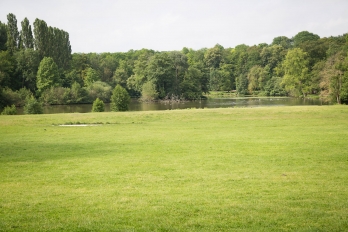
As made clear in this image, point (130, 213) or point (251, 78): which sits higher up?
point (251, 78)

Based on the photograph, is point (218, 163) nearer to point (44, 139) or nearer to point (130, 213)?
point (130, 213)

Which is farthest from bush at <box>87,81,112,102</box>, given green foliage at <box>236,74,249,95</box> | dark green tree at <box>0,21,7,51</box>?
green foliage at <box>236,74,249,95</box>

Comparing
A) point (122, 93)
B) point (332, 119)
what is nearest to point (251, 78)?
point (122, 93)

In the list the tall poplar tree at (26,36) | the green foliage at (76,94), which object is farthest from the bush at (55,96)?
the tall poplar tree at (26,36)

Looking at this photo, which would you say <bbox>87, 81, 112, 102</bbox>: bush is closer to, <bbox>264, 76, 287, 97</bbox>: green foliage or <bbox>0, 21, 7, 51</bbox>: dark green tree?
<bbox>0, 21, 7, 51</bbox>: dark green tree

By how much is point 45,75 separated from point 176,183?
90.0 m

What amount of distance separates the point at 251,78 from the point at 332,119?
92.6 m

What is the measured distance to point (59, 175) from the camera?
13180mm

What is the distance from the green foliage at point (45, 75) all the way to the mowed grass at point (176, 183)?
73836 mm

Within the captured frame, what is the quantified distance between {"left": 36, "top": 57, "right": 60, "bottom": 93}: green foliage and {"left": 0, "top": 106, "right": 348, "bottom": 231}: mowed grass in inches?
2907

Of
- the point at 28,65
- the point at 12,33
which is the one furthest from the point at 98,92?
the point at 12,33

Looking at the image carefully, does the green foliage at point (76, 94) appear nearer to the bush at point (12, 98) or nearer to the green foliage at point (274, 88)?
the bush at point (12, 98)

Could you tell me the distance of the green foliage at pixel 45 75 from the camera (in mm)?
92688

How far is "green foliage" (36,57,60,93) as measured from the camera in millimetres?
92688
